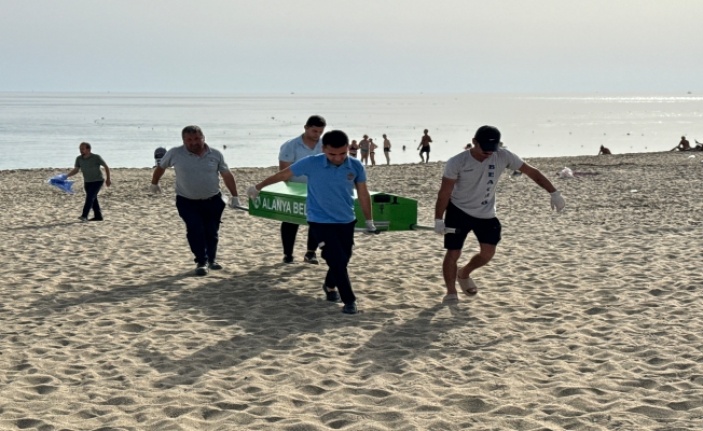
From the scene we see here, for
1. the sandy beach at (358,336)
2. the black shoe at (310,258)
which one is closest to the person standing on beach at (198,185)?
the sandy beach at (358,336)

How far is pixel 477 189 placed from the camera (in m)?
7.41

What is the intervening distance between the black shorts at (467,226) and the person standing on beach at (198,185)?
96.7 inches

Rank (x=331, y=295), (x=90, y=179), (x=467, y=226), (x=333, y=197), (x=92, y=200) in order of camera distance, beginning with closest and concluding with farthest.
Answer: (x=333, y=197), (x=467, y=226), (x=331, y=295), (x=92, y=200), (x=90, y=179)

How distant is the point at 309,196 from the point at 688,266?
4466 millimetres

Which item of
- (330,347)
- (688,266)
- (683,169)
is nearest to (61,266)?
(330,347)

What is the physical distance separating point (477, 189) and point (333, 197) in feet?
4.05

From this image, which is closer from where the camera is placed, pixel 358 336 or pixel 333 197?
pixel 358 336

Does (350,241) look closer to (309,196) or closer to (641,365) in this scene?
Result: (309,196)

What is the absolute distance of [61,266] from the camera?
9.78 metres

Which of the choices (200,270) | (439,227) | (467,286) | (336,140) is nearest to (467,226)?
(439,227)

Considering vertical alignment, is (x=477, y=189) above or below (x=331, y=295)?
above

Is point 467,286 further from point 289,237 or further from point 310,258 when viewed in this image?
point 289,237

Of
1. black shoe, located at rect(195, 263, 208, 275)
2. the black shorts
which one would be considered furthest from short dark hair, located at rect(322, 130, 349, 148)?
black shoe, located at rect(195, 263, 208, 275)

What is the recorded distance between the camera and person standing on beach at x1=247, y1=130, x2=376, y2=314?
7.29 meters
